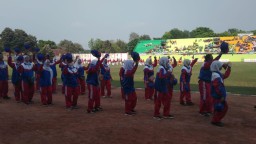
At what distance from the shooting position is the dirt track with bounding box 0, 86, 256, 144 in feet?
26.9

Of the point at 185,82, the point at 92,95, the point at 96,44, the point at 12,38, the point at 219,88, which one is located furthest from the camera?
the point at 96,44

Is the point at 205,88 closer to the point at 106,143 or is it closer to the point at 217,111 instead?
the point at 217,111

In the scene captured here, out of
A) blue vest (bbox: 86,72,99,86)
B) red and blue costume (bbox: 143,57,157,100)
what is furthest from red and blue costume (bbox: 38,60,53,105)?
red and blue costume (bbox: 143,57,157,100)

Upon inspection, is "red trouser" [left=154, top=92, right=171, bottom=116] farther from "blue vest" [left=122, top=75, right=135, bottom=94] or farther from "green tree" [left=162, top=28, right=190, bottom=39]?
"green tree" [left=162, top=28, right=190, bottom=39]

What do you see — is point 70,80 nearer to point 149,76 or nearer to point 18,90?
point 18,90

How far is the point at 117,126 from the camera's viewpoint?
9516 mm

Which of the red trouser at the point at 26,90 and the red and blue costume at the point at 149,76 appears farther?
the red and blue costume at the point at 149,76

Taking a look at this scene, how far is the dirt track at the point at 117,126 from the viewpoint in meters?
8.19

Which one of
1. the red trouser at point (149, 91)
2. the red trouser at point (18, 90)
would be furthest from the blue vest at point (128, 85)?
the red trouser at point (18, 90)

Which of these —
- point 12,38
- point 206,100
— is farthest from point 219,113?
point 12,38

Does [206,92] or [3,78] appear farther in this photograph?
[3,78]

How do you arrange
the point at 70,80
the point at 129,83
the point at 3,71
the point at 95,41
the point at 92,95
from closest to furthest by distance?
the point at 129,83 → the point at 92,95 → the point at 70,80 → the point at 3,71 → the point at 95,41

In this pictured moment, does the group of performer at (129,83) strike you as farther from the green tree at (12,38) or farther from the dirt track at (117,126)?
the green tree at (12,38)

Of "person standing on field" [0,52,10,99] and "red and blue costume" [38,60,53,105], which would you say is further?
"person standing on field" [0,52,10,99]
